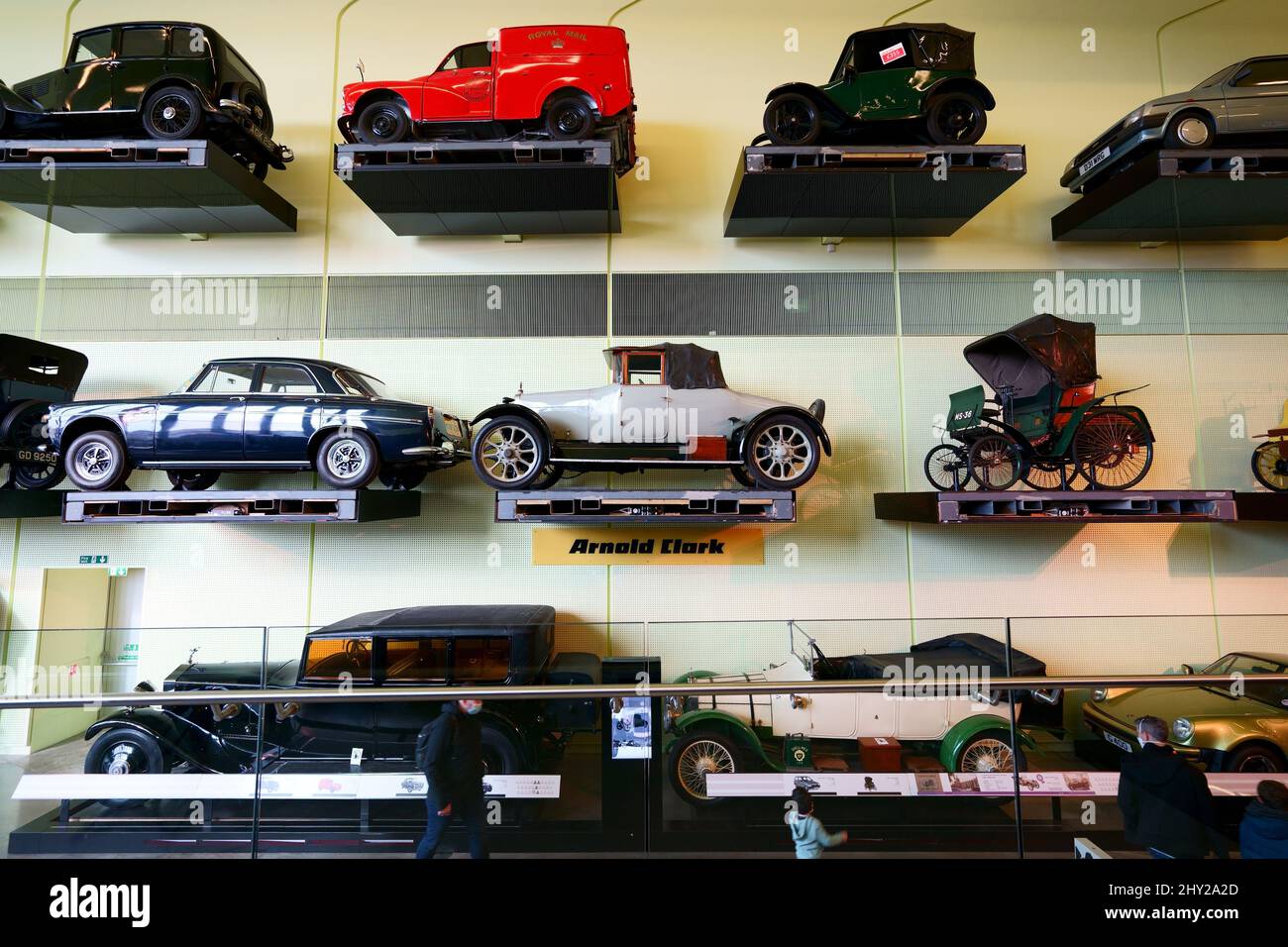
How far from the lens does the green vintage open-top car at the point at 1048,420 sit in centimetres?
444

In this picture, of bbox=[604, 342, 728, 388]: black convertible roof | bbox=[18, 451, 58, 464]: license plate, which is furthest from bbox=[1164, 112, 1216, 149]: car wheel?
bbox=[18, 451, 58, 464]: license plate

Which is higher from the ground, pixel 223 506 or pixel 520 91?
pixel 520 91

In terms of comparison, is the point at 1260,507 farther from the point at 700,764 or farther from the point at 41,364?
the point at 41,364

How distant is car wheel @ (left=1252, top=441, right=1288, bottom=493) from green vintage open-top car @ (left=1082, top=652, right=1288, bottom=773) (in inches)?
104

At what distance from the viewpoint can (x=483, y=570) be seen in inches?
201

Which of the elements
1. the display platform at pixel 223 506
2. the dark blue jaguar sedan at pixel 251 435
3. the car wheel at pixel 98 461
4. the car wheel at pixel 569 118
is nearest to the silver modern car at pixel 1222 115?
the car wheel at pixel 569 118

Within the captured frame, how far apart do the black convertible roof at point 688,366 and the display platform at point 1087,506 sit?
5.71ft

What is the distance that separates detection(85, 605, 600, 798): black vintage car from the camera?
2975mm

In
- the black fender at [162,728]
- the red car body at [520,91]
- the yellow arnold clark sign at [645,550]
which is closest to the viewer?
the black fender at [162,728]

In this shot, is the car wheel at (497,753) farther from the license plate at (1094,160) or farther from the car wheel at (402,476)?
the license plate at (1094,160)

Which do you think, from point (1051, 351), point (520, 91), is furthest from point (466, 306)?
point (1051, 351)

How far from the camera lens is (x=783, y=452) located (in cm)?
452

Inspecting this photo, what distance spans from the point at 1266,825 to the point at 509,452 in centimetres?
431

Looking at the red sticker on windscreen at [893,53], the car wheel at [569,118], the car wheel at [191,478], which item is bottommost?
the car wheel at [191,478]
